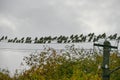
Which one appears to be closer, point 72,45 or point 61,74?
point 61,74

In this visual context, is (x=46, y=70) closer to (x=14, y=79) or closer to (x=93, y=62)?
(x=93, y=62)

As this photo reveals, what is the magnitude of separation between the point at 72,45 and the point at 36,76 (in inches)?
433

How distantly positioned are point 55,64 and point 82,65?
315cm

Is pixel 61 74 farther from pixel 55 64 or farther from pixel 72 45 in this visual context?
pixel 72 45

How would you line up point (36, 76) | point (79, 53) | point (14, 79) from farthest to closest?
1. point (14, 79)
2. point (79, 53)
3. point (36, 76)

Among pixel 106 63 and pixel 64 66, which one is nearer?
pixel 106 63

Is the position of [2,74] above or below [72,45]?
below

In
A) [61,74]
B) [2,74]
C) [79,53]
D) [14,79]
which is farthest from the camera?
[2,74]

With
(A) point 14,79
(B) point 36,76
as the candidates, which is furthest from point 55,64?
(A) point 14,79

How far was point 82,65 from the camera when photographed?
52.4 metres

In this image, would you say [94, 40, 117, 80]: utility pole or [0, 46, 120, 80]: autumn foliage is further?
[0, 46, 120, 80]: autumn foliage

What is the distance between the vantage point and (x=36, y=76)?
1901 inches

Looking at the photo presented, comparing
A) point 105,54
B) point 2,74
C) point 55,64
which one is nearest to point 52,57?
point 55,64

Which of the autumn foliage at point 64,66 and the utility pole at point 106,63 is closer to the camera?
the utility pole at point 106,63
